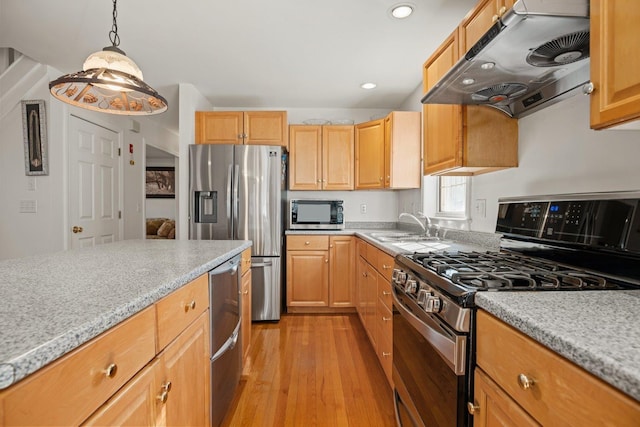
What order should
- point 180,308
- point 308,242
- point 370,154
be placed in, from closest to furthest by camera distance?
point 180,308, point 308,242, point 370,154

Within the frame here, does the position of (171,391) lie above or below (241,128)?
below

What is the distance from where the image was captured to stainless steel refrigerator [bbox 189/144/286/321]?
10.0 feet

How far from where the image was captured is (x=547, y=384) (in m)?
0.60

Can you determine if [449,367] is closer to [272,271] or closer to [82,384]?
[82,384]

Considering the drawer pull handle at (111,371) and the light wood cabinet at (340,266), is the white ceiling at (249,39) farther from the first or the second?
the drawer pull handle at (111,371)

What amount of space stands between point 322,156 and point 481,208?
1873 mm

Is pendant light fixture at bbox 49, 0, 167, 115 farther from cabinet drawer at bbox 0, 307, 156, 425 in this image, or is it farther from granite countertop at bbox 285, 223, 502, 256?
granite countertop at bbox 285, 223, 502, 256

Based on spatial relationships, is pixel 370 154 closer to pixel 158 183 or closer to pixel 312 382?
pixel 312 382

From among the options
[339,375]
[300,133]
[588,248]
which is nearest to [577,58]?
[588,248]

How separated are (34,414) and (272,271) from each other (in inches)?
103

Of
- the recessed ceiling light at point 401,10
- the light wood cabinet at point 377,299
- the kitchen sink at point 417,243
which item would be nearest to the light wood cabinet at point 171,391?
the light wood cabinet at point 377,299

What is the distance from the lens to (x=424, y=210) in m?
2.94

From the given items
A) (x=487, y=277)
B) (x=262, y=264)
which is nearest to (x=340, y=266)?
(x=262, y=264)

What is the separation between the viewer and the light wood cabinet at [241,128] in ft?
10.8
